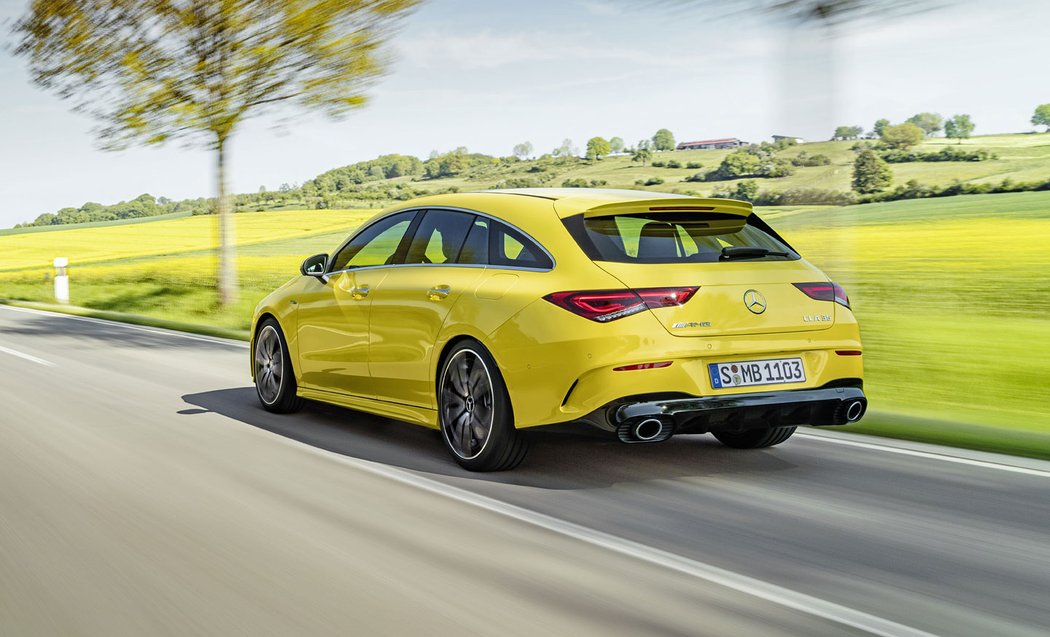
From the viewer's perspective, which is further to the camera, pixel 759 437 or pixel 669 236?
pixel 759 437

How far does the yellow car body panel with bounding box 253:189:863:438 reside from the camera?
5.39m

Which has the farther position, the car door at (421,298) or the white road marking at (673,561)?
the car door at (421,298)

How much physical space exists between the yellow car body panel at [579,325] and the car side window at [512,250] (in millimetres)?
44

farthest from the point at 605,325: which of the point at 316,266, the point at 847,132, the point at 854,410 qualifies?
the point at 847,132

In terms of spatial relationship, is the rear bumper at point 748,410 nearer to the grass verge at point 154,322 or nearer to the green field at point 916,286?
the green field at point 916,286

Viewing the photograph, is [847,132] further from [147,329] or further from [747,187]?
[147,329]

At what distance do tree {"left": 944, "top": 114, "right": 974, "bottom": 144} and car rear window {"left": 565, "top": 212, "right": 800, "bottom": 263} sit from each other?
1156 inches

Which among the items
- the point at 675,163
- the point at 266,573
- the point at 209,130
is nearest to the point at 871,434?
the point at 266,573

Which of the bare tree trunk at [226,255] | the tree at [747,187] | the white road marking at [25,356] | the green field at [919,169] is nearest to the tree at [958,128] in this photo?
the green field at [919,169]

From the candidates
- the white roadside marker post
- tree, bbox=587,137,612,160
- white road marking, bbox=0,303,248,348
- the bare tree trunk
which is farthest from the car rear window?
tree, bbox=587,137,612,160

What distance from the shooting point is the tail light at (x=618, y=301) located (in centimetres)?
540

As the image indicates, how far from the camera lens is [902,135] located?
30.7 m

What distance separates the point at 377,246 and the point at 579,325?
2.30 metres

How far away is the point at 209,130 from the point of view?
20531mm
